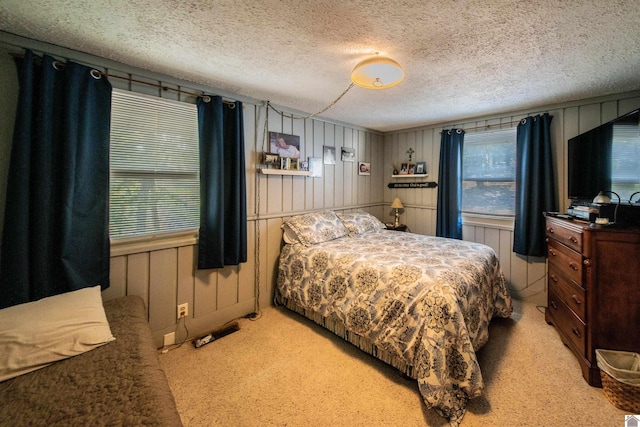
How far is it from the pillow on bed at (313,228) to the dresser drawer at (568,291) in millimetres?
2033

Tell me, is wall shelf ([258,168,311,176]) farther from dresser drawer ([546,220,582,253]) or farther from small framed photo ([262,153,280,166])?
dresser drawer ([546,220,582,253])

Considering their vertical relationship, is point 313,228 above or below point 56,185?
below

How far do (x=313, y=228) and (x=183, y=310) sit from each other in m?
1.47

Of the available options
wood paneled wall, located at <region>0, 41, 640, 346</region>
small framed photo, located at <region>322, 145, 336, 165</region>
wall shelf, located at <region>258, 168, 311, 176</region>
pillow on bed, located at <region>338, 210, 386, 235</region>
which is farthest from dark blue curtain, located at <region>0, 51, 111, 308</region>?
pillow on bed, located at <region>338, 210, 386, 235</region>

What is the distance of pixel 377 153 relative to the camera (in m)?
4.48

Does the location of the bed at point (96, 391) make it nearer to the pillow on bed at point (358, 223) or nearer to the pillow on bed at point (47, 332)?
the pillow on bed at point (47, 332)

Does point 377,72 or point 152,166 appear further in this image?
point 152,166

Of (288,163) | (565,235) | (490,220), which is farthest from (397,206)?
(565,235)

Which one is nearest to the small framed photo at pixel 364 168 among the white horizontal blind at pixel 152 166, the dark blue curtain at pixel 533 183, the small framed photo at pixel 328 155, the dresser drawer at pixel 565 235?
the small framed photo at pixel 328 155

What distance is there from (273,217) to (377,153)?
7.72 ft

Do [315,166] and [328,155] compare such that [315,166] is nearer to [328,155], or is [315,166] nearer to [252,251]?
[328,155]

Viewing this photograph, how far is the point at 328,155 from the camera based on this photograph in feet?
11.9

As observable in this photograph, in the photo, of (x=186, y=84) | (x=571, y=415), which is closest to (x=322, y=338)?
(x=571, y=415)

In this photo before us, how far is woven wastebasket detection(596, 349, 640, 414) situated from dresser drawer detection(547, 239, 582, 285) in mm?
490
